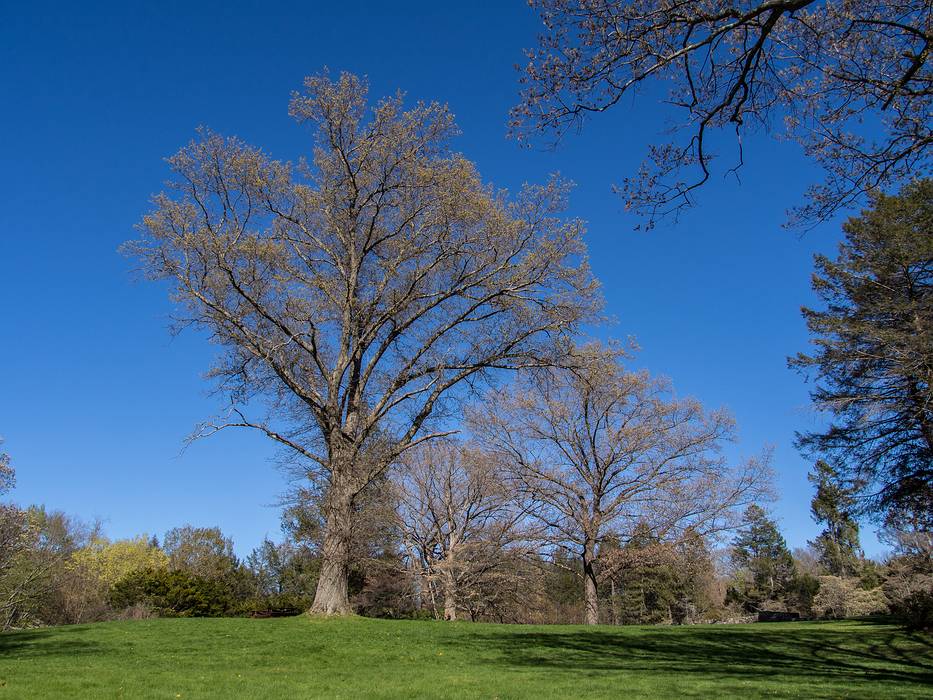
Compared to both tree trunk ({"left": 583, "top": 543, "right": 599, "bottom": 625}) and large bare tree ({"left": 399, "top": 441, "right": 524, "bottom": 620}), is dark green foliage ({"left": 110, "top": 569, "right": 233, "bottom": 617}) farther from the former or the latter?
tree trunk ({"left": 583, "top": 543, "right": 599, "bottom": 625})

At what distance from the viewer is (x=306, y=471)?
17188 millimetres

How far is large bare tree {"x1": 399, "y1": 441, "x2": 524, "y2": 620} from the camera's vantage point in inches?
1129

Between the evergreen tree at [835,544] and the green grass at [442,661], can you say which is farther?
the evergreen tree at [835,544]

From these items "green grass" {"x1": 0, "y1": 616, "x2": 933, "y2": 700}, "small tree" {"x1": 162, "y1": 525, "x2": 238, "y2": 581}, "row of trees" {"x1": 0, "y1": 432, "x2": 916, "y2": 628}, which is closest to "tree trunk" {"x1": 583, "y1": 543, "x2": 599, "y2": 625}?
"row of trees" {"x1": 0, "y1": 432, "x2": 916, "y2": 628}

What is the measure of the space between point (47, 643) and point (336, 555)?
5913mm

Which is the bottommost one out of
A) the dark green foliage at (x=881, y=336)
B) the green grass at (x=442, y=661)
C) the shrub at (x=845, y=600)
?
the green grass at (x=442, y=661)

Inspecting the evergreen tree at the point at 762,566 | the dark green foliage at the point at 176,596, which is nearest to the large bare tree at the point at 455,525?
the dark green foliage at the point at 176,596

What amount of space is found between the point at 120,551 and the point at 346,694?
6071cm

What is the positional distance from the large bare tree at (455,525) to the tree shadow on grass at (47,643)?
1565 centimetres

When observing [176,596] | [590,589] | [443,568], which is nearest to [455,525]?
[443,568]

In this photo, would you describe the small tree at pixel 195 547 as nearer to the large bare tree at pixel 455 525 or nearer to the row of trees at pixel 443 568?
the row of trees at pixel 443 568

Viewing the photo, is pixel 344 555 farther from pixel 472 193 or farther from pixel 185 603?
pixel 185 603

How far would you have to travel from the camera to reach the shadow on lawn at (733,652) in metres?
9.45

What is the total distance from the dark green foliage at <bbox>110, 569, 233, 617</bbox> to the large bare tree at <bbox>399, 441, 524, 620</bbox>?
30.6 ft
